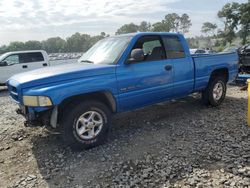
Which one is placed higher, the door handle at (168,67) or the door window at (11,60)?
the door window at (11,60)

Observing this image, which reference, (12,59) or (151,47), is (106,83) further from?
(12,59)

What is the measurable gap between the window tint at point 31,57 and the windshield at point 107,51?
827cm

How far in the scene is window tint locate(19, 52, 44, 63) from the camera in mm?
12947

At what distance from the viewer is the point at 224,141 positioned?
472 centimetres

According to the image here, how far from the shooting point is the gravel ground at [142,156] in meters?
3.64

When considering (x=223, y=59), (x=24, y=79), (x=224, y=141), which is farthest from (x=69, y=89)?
(x=223, y=59)

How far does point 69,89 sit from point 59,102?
25 centimetres

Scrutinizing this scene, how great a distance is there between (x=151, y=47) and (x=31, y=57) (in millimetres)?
8996

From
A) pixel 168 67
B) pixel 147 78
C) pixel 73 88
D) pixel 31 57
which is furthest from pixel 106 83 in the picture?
pixel 31 57

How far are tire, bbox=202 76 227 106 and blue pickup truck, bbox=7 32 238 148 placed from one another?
264 mm

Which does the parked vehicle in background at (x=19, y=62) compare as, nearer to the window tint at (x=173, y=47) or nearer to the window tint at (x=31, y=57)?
the window tint at (x=31, y=57)

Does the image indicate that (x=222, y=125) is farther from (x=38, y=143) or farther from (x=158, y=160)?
(x=38, y=143)

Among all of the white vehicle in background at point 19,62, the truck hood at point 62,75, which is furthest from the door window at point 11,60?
the truck hood at point 62,75

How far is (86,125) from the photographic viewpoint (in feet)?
14.6
